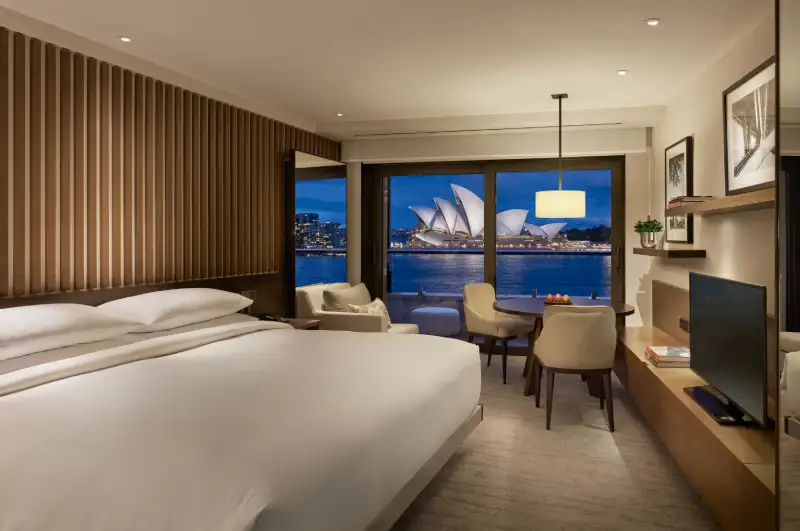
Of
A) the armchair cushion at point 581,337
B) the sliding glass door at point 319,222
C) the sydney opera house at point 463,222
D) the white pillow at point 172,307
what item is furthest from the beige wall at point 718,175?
the sliding glass door at point 319,222

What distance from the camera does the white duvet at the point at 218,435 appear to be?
1378 mm

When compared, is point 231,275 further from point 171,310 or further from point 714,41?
point 714,41

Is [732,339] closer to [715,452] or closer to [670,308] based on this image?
[715,452]

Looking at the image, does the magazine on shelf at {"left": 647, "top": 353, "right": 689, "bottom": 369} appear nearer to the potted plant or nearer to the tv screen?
the tv screen

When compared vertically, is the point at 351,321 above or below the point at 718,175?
below

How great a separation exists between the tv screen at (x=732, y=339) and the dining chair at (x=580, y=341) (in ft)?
2.21

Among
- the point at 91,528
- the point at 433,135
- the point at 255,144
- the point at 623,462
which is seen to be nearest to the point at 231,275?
the point at 255,144

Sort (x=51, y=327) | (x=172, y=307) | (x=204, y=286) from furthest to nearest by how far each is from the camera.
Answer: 1. (x=204, y=286)
2. (x=172, y=307)
3. (x=51, y=327)

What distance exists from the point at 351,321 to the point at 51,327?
100.0 inches

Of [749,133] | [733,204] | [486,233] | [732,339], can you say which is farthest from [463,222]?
[732,339]

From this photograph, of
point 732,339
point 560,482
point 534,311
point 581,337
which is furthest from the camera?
point 534,311

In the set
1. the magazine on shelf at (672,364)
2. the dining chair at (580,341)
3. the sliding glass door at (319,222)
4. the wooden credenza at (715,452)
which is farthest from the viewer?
the sliding glass door at (319,222)

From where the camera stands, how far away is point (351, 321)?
497 centimetres

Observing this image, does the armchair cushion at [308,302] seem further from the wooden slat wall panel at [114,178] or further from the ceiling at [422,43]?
the ceiling at [422,43]
